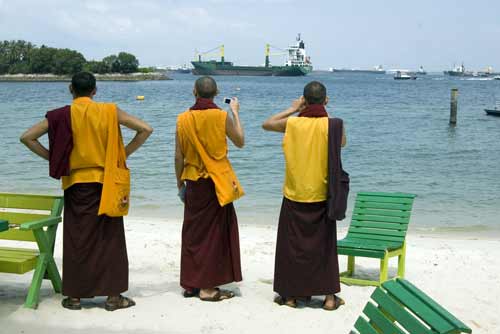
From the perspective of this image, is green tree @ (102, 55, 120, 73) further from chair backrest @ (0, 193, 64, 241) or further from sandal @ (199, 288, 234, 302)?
sandal @ (199, 288, 234, 302)

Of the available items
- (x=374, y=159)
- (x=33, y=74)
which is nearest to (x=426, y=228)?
(x=374, y=159)

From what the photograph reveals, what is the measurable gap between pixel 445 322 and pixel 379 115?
39608mm

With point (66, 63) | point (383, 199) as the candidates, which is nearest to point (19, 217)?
point (383, 199)

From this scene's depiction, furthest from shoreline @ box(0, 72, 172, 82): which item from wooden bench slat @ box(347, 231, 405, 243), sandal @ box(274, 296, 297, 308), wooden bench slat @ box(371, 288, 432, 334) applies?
wooden bench slat @ box(371, 288, 432, 334)

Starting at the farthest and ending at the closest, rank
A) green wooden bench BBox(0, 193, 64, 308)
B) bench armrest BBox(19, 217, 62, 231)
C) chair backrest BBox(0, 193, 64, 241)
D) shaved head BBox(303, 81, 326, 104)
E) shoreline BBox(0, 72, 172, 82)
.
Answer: shoreline BBox(0, 72, 172, 82) → chair backrest BBox(0, 193, 64, 241) → shaved head BBox(303, 81, 326, 104) → green wooden bench BBox(0, 193, 64, 308) → bench armrest BBox(19, 217, 62, 231)

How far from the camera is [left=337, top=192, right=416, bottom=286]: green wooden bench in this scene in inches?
241

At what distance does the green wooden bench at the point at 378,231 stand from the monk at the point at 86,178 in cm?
190

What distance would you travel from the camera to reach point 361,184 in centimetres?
1636

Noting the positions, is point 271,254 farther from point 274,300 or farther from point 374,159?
point 374,159

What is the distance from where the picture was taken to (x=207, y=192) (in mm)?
5609

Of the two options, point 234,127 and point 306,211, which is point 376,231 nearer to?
point 306,211

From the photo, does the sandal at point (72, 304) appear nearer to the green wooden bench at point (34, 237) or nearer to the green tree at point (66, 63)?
the green wooden bench at point (34, 237)

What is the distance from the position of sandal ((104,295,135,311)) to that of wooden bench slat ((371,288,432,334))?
103 inches

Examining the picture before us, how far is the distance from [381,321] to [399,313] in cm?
15
